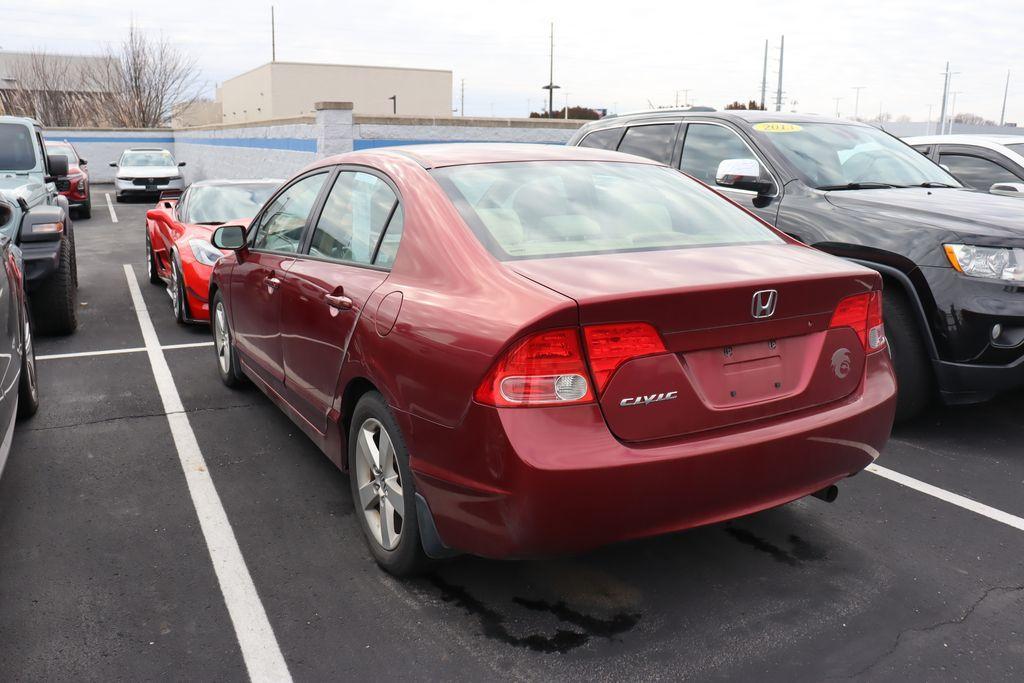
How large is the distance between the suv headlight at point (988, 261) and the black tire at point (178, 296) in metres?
6.22

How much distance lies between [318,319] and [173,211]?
6.33 m

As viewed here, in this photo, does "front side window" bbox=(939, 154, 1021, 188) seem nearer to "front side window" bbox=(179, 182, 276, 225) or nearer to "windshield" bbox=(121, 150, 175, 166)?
"front side window" bbox=(179, 182, 276, 225)

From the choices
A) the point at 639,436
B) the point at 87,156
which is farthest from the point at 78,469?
the point at 87,156

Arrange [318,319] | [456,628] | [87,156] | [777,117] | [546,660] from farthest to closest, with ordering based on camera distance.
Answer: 1. [87,156]
2. [777,117]
3. [318,319]
4. [456,628]
5. [546,660]

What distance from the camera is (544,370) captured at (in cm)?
253

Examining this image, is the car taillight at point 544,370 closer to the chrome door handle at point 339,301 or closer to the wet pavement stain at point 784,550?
the chrome door handle at point 339,301

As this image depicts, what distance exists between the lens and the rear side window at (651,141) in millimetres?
6840

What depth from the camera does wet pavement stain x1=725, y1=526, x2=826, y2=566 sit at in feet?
11.4

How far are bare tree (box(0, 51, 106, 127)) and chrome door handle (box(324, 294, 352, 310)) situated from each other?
48.9 m

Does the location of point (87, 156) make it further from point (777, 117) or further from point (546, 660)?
point (546, 660)

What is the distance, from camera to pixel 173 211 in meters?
9.24

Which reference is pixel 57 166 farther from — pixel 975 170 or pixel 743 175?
pixel 975 170

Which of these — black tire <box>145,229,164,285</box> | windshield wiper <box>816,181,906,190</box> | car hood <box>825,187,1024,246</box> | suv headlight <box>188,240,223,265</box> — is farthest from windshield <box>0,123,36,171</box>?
car hood <box>825,187,1024,246</box>

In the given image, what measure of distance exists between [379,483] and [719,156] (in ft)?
13.6
